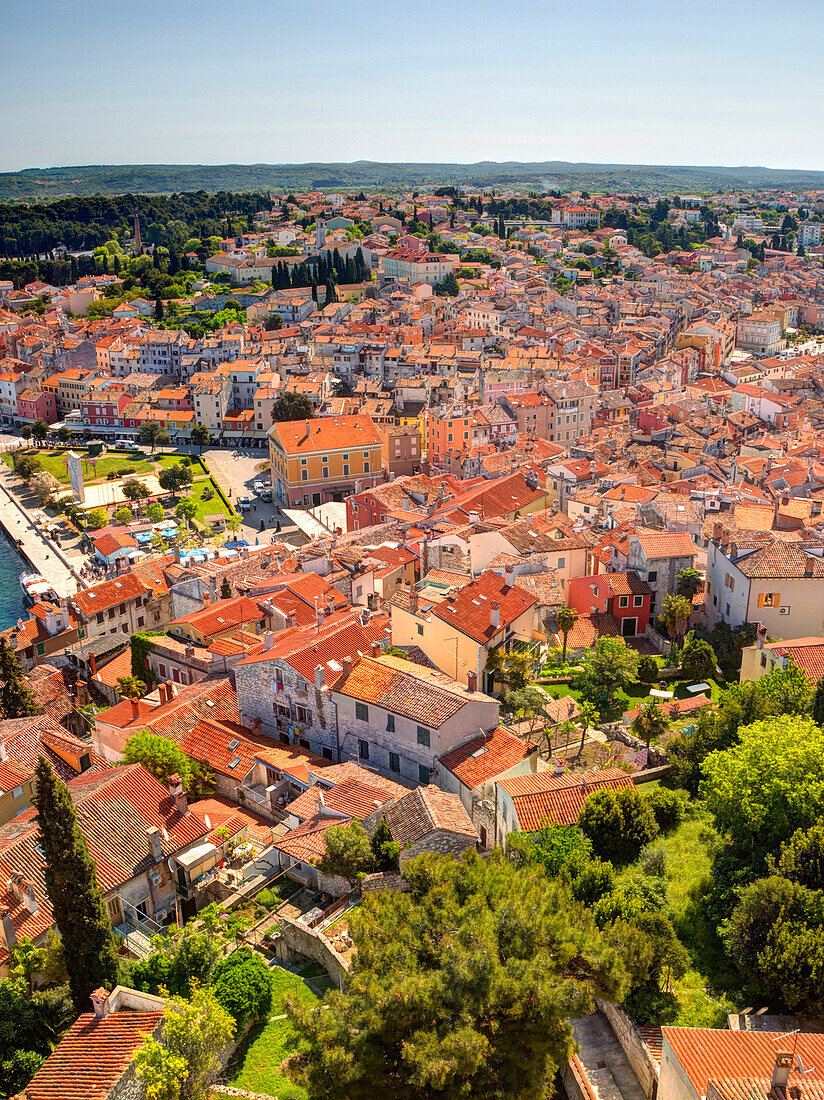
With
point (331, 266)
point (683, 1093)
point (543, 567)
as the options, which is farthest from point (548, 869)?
point (331, 266)

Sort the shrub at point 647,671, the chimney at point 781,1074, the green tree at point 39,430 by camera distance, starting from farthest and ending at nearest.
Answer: the green tree at point 39,430
the shrub at point 647,671
the chimney at point 781,1074

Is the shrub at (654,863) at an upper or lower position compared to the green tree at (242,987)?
upper

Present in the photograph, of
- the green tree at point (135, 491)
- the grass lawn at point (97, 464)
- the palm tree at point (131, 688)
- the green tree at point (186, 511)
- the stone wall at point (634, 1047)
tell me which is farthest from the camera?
the grass lawn at point (97, 464)

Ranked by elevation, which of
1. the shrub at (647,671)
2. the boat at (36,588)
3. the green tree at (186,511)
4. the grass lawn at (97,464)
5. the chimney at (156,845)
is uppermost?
the chimney at (156,845)

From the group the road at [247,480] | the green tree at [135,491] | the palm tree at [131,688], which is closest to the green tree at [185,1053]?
the palm tree at [131,688]

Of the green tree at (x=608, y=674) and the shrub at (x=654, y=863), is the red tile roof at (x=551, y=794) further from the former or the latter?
the green tree at (x=608, y=674)

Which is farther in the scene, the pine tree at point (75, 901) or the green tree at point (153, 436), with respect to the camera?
the green tree at point (153, 436)

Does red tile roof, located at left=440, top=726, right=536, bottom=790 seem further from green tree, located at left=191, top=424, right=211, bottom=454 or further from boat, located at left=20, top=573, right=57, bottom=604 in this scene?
green tree, located at left=191, top=424, right=211, bottom=454

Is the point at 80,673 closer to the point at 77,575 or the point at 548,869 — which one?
the point at 77,575
